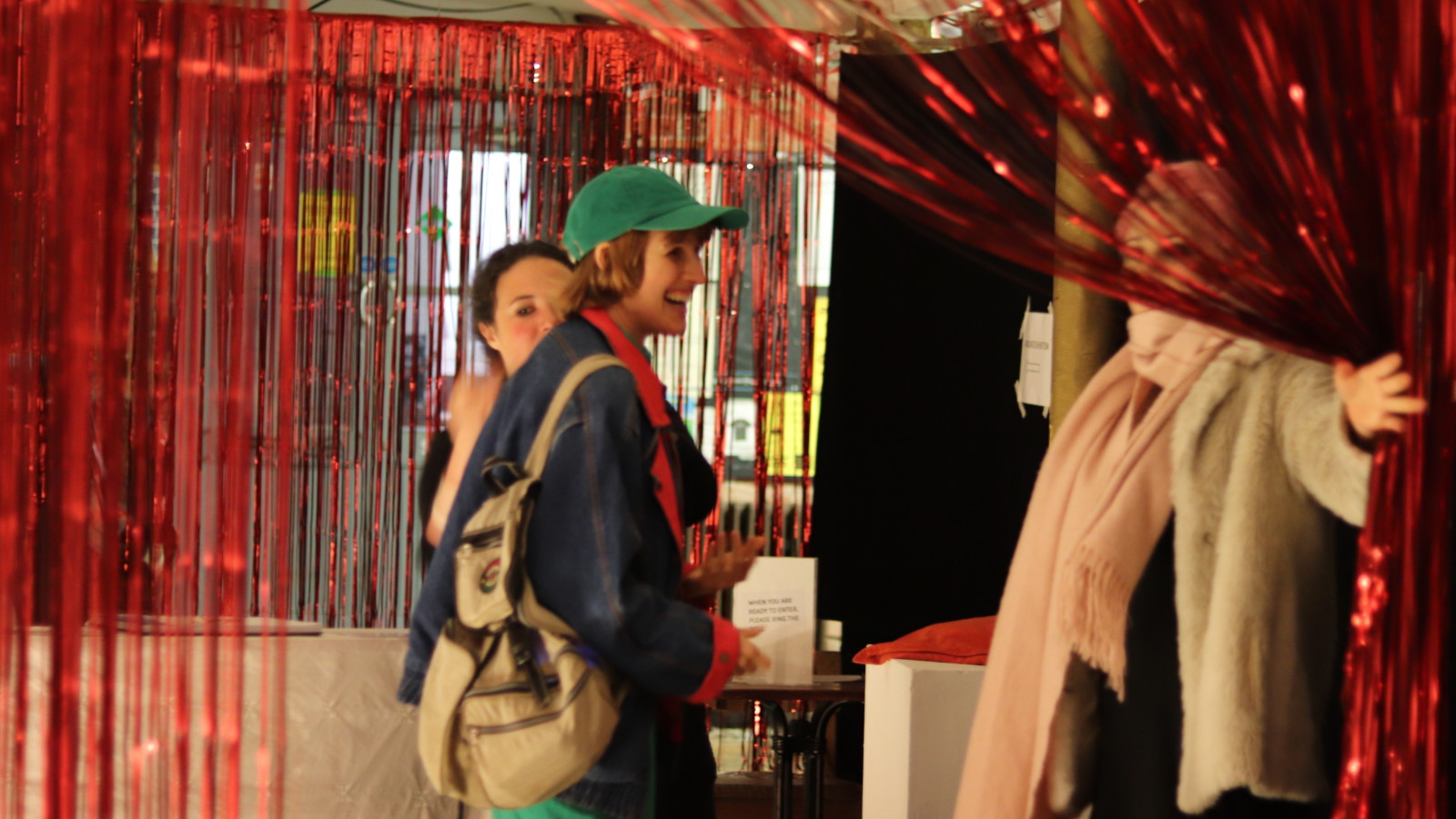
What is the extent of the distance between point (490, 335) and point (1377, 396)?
191 cm

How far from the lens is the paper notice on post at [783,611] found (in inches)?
107

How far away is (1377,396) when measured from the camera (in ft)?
3.34

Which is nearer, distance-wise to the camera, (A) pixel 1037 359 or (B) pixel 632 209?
(B) pixel 632 209

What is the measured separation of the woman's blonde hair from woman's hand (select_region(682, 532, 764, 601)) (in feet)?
1.07

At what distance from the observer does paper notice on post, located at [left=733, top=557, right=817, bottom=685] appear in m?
2.72

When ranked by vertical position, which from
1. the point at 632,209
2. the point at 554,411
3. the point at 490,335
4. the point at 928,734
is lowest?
the point at 928,734

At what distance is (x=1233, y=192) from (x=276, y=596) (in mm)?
735

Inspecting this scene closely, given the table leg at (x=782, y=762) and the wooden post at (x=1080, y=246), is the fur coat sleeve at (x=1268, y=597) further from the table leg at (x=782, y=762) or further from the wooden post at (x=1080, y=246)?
the table leg at (x=782, y=762)

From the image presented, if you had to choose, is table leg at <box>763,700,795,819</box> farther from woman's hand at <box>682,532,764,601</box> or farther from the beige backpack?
the beige backpack

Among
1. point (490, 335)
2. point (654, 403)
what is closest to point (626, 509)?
point (654, 403)

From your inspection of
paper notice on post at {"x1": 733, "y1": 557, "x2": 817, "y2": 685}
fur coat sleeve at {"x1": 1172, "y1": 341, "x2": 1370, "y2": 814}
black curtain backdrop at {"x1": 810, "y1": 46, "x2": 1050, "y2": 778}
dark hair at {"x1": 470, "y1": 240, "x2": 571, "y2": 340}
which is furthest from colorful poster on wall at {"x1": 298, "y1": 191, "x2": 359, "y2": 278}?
fur coat sleeve at {"x1": 1172, "y1": 341, "x2": 1370, "y2": 814}

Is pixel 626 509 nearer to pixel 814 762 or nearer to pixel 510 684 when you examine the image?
pixel 510 684

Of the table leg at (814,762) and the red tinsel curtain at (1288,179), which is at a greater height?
the red tinsel curtain at (1288,179)

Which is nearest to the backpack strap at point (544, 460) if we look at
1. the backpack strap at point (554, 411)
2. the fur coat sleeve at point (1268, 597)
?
the backpack strap at point (554, 411)
